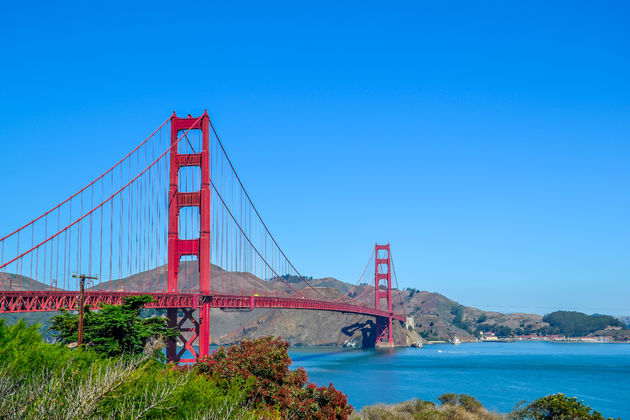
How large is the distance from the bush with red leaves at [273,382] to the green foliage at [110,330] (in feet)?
16.8

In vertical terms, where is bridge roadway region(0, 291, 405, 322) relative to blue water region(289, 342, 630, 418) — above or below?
above

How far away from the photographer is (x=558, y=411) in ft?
96.9

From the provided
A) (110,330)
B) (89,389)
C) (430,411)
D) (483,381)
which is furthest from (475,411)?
(483,381)

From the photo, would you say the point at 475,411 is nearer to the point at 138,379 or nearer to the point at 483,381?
the point at 138,379

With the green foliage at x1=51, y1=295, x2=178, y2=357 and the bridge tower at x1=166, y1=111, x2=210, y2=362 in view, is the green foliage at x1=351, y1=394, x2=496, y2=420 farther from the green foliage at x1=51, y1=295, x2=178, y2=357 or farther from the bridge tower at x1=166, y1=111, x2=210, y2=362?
the bridge tower at x1=166, y1=111, x2=210, y2=362

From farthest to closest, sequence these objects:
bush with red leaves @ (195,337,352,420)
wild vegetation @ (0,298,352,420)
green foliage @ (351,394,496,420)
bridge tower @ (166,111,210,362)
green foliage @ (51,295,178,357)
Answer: bridge tower @ (166,111,210,362) < green foliage @ (351,394,496,420) < green foliage @ (51,295,178,357) < bush with red leaves @ (195,337,352,420) < wild vegetation @ (0,298,352,420)

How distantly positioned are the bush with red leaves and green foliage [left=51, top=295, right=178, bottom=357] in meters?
5.12

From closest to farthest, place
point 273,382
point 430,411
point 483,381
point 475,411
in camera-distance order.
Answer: point 273,382, point 430,411, point 475,411, point 483,381

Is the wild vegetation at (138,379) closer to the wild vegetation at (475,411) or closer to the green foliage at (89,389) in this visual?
the green foliage at (89,389)

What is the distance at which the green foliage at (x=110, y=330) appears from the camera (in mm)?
26297

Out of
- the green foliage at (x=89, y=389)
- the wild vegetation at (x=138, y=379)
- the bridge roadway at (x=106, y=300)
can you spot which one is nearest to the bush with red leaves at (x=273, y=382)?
the wild vegetation at (x=138, y=379)

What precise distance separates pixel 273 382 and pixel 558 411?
1450 centimetres

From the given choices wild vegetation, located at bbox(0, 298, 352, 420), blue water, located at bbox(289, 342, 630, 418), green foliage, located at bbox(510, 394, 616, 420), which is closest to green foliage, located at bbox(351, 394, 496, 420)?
green foliage, located at bbox(510, 394, 616, 420)

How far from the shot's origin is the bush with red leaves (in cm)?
A: 2102
